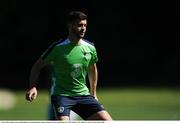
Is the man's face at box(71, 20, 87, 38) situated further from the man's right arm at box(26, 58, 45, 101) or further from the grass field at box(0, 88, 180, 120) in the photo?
the grass field at box(0, 88, 180, 120)

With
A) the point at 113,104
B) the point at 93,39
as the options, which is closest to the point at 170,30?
the point at 93,39

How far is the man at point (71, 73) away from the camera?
1018 cm

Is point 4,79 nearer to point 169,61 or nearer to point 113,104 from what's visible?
point 169,61

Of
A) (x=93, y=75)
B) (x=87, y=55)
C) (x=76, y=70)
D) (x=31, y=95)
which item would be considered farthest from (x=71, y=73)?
(x=31, y=95)

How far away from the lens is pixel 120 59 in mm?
33562

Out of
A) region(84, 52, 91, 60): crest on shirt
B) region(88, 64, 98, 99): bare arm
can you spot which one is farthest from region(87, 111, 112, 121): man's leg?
region(84, 52, 91, 60): crest on shirt

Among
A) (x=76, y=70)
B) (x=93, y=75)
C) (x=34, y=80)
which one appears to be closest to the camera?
(x=34, y=80)

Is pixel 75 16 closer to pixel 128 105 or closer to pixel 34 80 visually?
pixel 34 80

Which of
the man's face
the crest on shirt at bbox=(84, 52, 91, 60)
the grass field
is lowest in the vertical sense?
the grass field

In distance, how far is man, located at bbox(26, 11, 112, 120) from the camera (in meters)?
10.2

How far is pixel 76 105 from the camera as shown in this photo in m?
10.3

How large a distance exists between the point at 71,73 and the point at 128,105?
12.2 metres

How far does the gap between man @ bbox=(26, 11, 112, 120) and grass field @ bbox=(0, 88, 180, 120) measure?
7.10m

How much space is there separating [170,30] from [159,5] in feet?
3.87
